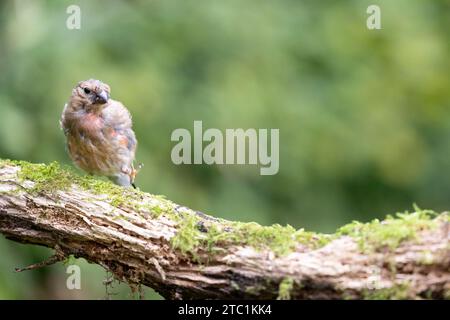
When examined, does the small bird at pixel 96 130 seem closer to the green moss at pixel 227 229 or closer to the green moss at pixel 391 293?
the green moss at pixel 227 229

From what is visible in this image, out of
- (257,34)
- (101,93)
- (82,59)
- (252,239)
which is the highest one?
(257,34)

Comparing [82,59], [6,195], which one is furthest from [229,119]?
[6,195]

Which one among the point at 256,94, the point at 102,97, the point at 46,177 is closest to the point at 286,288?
the point at 46,177

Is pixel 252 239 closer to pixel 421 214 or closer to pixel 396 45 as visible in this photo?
pixel 421 214

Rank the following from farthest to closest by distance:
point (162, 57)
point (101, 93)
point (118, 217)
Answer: point (162, 57), point (101, 93), point (118, 217)

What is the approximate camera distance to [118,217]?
14.4ft

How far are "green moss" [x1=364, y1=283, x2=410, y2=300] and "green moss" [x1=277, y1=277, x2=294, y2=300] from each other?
1.12 ft

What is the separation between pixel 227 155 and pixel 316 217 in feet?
3.88

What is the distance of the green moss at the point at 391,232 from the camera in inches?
153

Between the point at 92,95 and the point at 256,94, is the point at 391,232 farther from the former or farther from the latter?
the point at 256,94

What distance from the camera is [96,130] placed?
553 centimetres

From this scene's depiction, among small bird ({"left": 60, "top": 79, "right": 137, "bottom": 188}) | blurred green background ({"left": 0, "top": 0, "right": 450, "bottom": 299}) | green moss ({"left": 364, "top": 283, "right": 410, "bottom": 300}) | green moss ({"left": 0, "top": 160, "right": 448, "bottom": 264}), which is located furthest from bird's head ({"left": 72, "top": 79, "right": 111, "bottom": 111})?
green moss ({"left": 364, "top": 283, "right": 410, "bottom": 300})

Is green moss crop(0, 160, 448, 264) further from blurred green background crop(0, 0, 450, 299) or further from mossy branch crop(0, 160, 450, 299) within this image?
blurred green background crop(0, 0, 450, 299)

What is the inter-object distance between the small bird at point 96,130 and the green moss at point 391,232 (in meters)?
Result: 2.09
